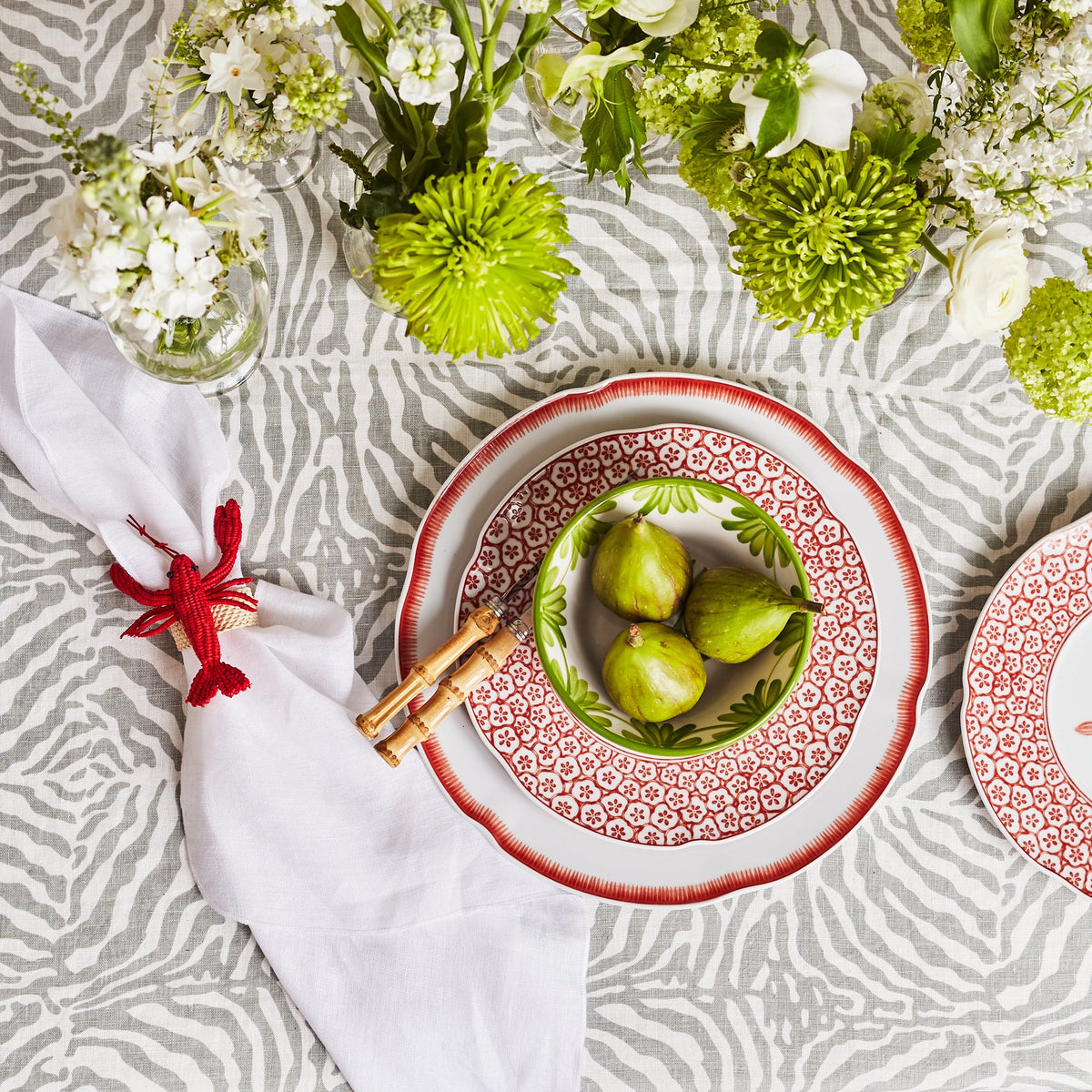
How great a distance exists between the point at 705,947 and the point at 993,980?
10.6 inches

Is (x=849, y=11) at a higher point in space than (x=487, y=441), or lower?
higher

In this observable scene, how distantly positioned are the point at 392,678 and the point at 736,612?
0.31m

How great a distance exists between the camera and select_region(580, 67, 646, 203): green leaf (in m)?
0.54

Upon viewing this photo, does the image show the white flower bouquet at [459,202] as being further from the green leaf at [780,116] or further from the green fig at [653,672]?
the green fig at [653,672]

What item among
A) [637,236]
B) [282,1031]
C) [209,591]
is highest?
[637,236]

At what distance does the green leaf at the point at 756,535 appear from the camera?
69 cm

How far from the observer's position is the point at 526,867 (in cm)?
75

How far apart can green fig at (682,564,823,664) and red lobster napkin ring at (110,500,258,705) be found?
1.22 feet

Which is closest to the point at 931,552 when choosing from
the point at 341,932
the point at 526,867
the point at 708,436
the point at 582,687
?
the point at 708,436

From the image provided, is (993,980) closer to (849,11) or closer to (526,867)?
(526,867)

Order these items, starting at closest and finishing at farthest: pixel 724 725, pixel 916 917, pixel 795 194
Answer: pixel 795 194, pixel 724 725, pixel 916 917

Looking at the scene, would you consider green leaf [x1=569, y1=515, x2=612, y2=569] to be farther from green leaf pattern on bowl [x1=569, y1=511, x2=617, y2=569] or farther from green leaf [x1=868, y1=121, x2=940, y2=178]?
green leaf [x1=868, y1=121, x2=940, y2=178]

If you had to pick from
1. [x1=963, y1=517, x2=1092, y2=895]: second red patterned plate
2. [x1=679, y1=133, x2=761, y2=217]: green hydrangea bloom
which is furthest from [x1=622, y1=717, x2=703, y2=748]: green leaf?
[x1=679, y1=133, x2=761, y2=217]: green hydrangea bloom

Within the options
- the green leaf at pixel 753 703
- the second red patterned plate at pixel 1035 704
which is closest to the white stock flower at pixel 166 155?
the green leaf at pixel 753 703
